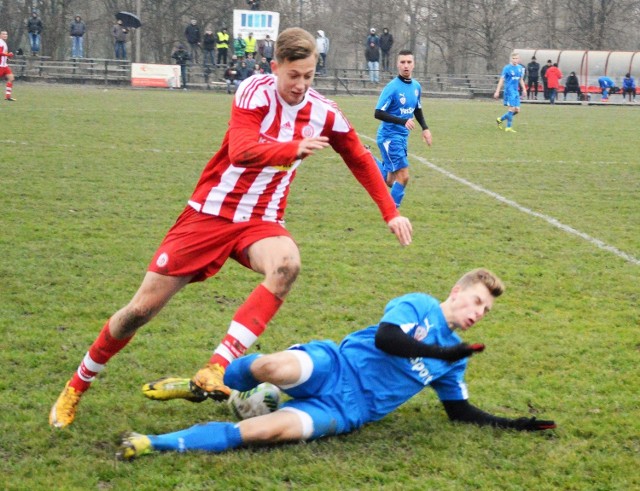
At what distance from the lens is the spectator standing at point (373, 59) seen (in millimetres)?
37906

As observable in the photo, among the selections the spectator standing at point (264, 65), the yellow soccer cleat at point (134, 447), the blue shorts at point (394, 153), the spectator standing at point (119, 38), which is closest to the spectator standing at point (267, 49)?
the spectator standing at point (264, 65)

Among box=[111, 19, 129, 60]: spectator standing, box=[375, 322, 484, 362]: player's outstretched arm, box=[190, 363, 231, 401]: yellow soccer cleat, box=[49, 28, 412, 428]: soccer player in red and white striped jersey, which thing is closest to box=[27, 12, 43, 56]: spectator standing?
box=[111, 19, 129, 60]: spectator standing

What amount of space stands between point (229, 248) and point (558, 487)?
1.81m

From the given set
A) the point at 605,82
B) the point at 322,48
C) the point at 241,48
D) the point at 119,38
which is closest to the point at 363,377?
the point at 241,48

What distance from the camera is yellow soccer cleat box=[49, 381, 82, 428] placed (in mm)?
4184

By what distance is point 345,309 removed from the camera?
6281 millimetres

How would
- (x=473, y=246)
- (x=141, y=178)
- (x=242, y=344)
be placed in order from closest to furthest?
(x=242, y=344) < (x=473, y=246) < (x=141, y=178)

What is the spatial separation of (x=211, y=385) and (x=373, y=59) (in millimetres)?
35407

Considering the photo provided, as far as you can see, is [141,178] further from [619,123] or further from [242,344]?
[619,123]

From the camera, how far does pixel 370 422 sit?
434cm

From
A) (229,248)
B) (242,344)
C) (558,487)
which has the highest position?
(229,248)

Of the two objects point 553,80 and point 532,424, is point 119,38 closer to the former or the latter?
point 553,80

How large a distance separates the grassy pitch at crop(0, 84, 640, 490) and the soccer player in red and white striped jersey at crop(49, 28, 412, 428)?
1.32 feet

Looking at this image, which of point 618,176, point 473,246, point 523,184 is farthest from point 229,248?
point 618,176
